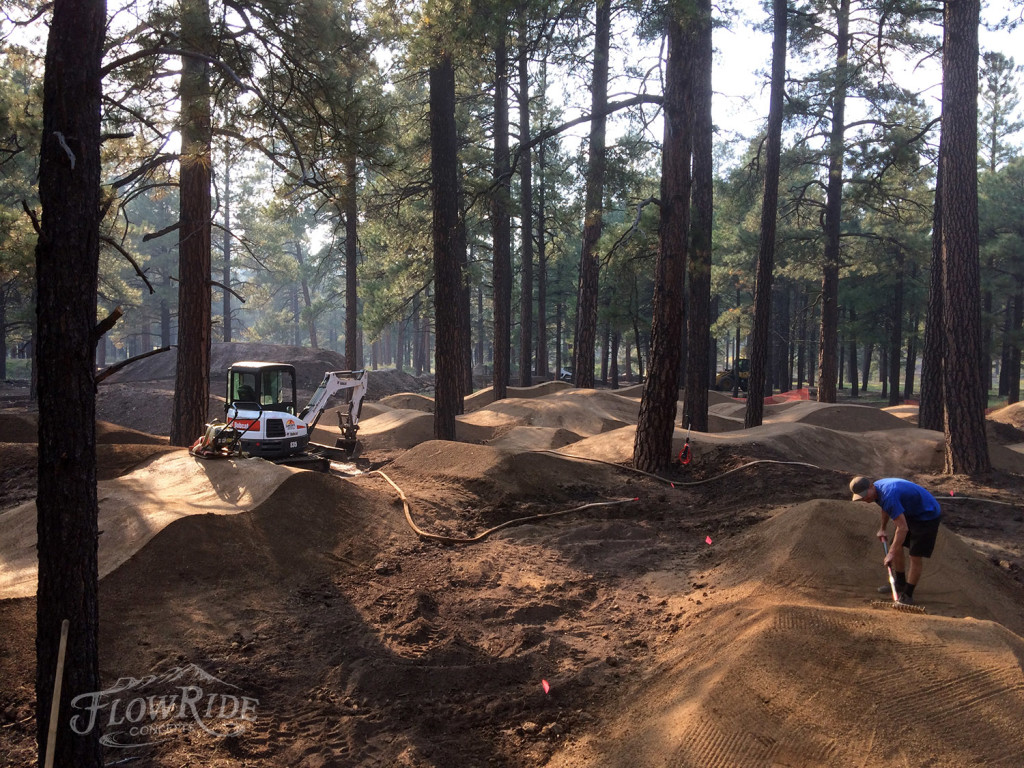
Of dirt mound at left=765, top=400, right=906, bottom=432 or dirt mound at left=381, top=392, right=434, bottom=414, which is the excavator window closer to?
dirt mound at left=381, top=392, right=434, bottom=414

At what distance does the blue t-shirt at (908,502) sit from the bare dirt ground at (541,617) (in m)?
0.73

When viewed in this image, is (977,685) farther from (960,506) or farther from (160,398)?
(160,398)

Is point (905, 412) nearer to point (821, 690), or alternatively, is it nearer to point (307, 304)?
point (821, 690)

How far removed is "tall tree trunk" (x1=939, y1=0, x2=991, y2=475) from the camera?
11.7m

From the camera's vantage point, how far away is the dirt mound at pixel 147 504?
24.1 feet

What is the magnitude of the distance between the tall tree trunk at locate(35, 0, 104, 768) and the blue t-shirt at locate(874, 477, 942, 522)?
6.24 m

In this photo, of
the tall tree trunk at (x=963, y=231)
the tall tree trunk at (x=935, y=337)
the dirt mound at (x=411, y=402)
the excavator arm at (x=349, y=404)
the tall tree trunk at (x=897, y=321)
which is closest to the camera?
the tall tree trunk at (x=963, y=231)

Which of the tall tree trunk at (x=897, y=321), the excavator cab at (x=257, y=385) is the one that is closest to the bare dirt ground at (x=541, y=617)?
the excavator cab at (x=257, y=385)

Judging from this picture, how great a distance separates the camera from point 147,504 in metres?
8.57

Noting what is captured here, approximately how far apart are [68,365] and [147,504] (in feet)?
17.9

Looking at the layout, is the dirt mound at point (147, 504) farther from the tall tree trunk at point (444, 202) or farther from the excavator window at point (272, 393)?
the tall tree trunk at point (444, 202)

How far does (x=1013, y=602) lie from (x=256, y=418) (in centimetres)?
1161

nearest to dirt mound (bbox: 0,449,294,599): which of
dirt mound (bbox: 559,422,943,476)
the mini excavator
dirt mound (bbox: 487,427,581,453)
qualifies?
the mini excavator

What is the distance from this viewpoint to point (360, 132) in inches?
297
